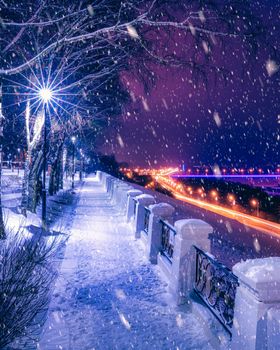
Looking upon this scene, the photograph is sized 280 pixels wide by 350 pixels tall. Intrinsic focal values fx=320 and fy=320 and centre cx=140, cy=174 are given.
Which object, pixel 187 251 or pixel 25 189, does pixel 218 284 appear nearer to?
pixel 187 251

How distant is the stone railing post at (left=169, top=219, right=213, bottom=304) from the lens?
611 cm

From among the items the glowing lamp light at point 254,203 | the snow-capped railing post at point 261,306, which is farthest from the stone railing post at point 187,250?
the glowing lamp light at point 254,203

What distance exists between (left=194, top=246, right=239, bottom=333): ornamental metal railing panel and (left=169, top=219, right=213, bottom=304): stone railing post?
116 mm

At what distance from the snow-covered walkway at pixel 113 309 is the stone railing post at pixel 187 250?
0.38 metres

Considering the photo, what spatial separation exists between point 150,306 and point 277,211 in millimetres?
14925

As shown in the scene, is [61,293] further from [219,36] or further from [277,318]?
[219,36]

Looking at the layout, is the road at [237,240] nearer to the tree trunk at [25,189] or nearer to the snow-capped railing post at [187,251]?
the snow-capped railing post at [187,251]

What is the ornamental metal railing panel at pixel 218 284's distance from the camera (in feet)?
15.4

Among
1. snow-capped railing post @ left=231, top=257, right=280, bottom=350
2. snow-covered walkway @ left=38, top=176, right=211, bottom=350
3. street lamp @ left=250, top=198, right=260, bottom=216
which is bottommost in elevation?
snow-covered walkway @ left=38, top=176, right=211, bottom=350

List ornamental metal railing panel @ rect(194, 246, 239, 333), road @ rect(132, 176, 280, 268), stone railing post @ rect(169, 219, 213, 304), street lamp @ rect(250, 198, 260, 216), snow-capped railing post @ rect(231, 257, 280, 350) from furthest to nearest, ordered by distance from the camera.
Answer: street lamp @ rect(250, 198, 260, 216)
road @ rect(132, 176, 280, 268)
stone railing post @ rect(169, 219, 213, 304)
ornamental metal railing panel @ rect(194, 246, 239, 333)
snow-capped railing post @ rect(231, 257, 280, 350)

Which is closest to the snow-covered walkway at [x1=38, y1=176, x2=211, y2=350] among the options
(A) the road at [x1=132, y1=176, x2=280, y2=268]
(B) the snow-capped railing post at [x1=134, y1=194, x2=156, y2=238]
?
(B) the snow-capped railing post at [x1=134, y1=194, x2=156, y2=238]

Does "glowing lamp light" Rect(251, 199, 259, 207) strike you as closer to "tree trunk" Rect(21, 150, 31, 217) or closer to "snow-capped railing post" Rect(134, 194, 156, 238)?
"snow-capped railing post" Rect(134, 194, 156, 238)

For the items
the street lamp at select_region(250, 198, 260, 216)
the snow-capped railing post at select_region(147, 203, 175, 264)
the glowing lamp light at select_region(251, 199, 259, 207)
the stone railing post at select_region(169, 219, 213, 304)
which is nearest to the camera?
Answer: the stone railing post at select_region(169, 219, 213, 304)

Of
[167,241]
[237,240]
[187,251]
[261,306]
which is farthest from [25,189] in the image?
[261,306]
